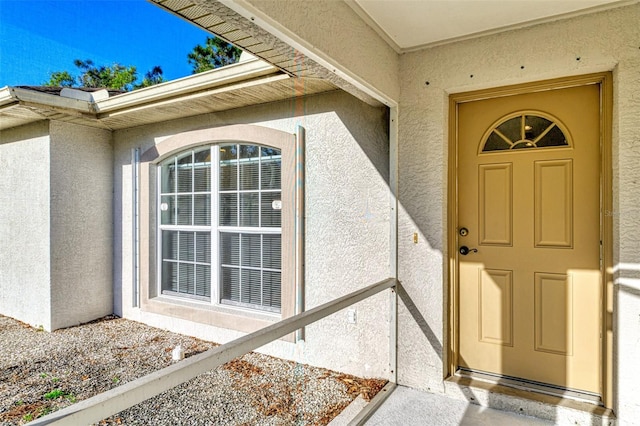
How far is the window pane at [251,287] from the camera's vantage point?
4.17 metres

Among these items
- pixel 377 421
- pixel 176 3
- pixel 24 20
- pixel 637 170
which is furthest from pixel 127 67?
pixel 637 170

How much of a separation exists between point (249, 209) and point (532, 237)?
3.00 meters

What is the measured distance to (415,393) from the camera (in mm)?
2729

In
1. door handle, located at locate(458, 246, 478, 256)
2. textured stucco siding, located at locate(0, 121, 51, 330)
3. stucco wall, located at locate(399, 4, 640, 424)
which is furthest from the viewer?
textured stucco siding, located at locate(0, 121, 51, 330)

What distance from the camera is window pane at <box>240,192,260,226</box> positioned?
4.19 meters

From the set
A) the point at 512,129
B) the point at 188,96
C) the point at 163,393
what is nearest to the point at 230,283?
the point at 163,393

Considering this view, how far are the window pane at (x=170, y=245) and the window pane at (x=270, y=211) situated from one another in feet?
5.57

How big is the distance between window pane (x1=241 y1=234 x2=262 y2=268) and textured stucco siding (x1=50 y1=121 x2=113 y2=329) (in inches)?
104

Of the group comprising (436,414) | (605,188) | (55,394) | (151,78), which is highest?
(151,78)

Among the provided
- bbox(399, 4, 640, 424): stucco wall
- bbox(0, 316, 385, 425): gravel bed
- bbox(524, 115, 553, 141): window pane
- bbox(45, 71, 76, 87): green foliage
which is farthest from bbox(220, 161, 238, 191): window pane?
bbox(524, 115, 553, 141): window pane

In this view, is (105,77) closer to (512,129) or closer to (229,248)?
(229,248)

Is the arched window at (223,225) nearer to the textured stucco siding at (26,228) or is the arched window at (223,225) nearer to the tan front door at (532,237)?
the textured stucco siding at (26,228)

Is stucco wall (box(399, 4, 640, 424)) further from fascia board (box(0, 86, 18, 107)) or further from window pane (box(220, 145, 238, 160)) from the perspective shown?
fascia board (box(0, 86, 18, 107))

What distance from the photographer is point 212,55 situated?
16.3ft
